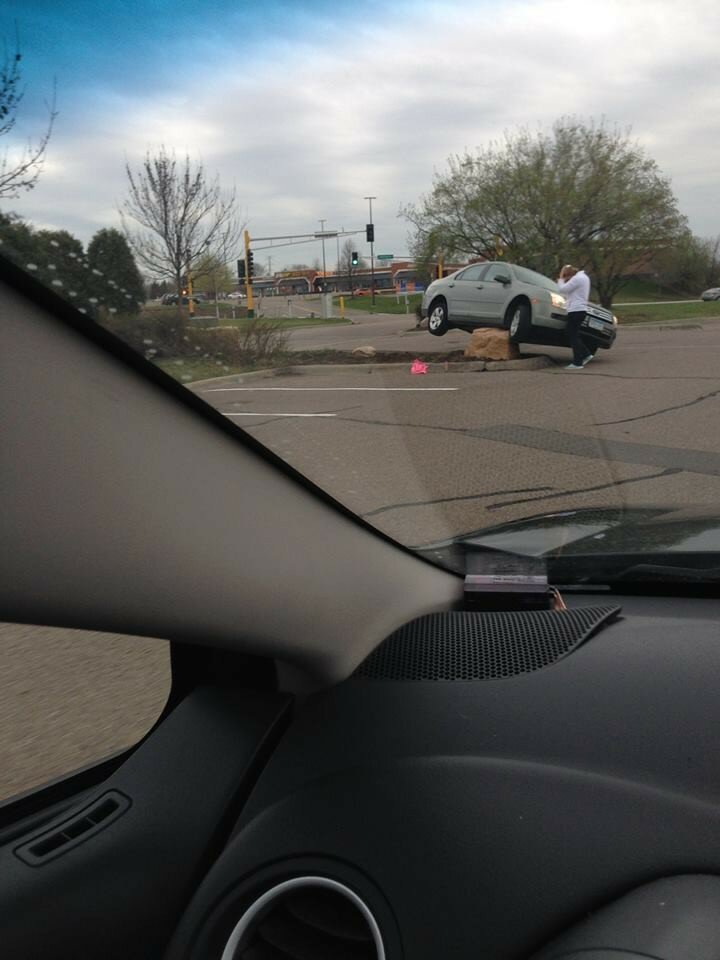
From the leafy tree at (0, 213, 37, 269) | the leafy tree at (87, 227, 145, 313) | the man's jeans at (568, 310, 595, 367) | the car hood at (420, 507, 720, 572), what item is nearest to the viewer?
the leafy tree at (0, 213, 37, 269)

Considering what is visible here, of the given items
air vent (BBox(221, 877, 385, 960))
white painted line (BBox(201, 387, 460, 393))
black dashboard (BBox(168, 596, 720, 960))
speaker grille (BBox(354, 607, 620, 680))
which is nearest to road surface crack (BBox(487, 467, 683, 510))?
white painted line (BBox(201, 387, 460, 393))

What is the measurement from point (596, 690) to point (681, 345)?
16.1 feet

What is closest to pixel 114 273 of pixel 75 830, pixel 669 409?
pixel 75 830

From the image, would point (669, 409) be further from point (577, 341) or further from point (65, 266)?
point (65, 266)

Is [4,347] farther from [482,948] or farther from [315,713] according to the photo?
[482,948]

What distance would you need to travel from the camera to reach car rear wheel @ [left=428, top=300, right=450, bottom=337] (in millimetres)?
3111

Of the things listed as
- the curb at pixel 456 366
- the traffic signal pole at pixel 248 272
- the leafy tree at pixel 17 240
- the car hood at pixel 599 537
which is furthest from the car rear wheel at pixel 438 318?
the leafy tree at pixel 17 240

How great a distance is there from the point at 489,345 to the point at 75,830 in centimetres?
218

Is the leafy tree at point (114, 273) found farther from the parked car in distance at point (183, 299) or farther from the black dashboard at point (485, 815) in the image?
the black dashboard at point (485, 815)

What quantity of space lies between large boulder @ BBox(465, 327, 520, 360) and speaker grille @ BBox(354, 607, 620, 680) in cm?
115

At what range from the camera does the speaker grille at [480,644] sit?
218 centimetres

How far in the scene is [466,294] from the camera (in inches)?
119

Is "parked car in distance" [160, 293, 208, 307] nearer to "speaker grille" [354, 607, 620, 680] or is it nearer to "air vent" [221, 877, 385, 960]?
"speaker grille" [354, 607, 620, 680]

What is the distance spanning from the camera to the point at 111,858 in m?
1.88
